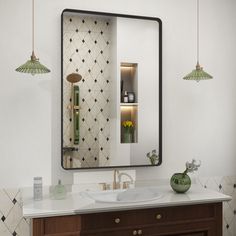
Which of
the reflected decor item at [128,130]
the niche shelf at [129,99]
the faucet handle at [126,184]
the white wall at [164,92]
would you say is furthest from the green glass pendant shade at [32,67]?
the faucet handle at [126,184]

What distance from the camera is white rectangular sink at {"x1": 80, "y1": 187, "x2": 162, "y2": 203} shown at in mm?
2500

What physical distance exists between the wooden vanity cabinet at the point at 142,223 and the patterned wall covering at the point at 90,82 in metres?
0.54

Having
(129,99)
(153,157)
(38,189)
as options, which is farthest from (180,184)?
(38,189)

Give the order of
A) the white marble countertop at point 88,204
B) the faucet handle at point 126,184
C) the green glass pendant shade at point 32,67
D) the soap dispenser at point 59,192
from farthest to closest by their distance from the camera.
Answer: the faucet handle at point 126,184 → the soap dispenser at point 59,192 → the green glass pendant shade at point 32,67 → the white marble countertop at point 88,204

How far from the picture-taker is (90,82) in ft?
8.73

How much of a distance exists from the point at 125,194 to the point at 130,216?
35 cm

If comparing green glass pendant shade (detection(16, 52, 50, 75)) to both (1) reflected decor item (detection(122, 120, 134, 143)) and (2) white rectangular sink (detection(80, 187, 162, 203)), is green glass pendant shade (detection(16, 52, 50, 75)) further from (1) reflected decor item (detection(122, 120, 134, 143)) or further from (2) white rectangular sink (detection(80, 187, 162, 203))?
(2) white rectangular sink (detection(80, 187, 162, 203))

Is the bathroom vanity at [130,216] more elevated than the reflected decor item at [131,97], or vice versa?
the reflected decor item at [131,97]

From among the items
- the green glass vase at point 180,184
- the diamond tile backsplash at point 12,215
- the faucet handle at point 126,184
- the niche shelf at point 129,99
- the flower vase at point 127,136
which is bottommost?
the diamond tile backsplash at point 12,215

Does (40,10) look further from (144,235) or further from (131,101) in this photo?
(144,235)

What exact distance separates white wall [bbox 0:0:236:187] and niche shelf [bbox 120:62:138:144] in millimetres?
269

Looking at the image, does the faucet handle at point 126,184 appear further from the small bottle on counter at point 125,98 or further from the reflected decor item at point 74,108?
the small bottle on counter at point 125,98

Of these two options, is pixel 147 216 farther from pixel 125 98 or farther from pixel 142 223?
Answer: pixel 125 98

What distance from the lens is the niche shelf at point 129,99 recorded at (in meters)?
2.72
